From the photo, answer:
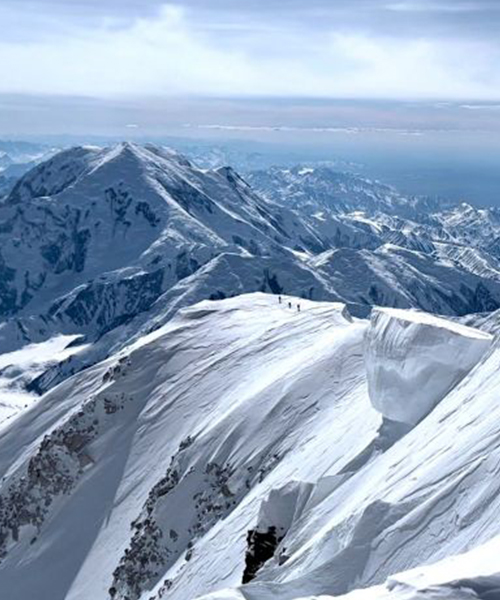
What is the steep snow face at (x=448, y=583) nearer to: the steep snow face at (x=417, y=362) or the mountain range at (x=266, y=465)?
the mountain range at (x=266, y=465)

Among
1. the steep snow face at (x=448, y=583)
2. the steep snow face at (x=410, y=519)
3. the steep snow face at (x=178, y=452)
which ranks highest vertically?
the steep snow face at (x=448, y=583)

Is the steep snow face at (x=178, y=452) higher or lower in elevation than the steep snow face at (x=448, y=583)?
lower

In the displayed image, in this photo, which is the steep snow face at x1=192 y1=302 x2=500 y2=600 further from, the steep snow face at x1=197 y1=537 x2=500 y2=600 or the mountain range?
the steep snow face at x1=197 y1=537 x2=500 y2=600

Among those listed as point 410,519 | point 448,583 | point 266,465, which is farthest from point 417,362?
point 448,583

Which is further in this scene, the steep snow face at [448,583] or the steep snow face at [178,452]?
the steep snow face at [178,452]

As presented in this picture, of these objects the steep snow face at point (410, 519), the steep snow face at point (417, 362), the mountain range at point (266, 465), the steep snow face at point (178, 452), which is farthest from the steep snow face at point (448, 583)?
the steep snow face at point (417, 362)

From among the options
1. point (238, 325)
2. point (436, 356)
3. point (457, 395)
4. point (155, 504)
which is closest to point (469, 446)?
point (457, 395)

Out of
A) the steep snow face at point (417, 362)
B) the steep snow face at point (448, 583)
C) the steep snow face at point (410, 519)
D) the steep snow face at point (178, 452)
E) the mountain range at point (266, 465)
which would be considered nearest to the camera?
the steep snow face at point (448, 583)
